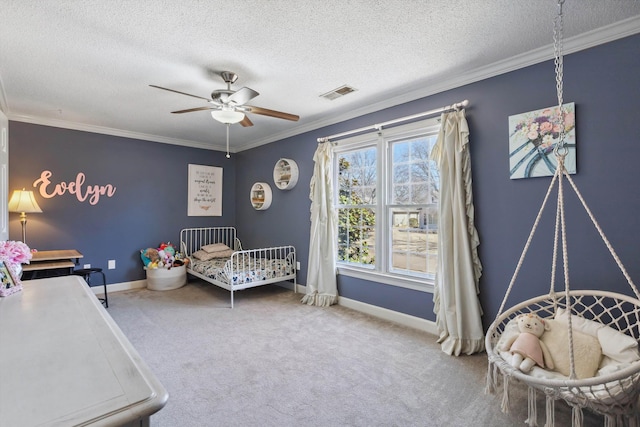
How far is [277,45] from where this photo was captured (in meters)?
2.32

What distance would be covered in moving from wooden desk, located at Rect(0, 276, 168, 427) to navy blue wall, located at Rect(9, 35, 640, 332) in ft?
8.89

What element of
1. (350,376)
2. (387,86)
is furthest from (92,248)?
(387,86)

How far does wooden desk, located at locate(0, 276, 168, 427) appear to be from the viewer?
0.61 metres

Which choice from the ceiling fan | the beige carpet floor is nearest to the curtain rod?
the ceiling fan

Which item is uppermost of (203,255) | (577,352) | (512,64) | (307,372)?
(512,64)

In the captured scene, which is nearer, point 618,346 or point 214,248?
point 618,346

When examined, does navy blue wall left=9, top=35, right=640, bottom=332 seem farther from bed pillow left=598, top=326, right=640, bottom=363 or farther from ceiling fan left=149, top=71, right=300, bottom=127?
ceiling fan left=149, top=71, right=300, bottom=127

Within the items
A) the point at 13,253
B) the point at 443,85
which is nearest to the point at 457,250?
the point at 443,85

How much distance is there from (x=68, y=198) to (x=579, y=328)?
5.68 metres

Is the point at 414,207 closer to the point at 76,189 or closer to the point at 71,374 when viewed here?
the point at 71,374

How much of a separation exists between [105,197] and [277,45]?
3796 millimetres

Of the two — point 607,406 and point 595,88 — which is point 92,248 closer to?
point 607,406

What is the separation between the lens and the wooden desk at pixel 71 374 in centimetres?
61

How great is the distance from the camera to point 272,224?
5102mm
